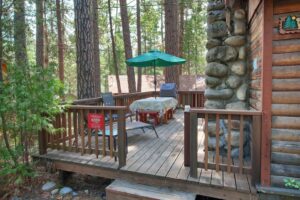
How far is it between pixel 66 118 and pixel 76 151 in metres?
0.62

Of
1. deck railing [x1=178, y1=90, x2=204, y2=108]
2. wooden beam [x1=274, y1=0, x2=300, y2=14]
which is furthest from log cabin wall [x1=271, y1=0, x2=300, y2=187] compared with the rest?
deck railing [x1=178, y1=90, x2=204, y2=108]

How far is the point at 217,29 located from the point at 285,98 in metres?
1.72

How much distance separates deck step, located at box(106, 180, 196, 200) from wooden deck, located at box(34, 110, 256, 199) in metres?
0.08

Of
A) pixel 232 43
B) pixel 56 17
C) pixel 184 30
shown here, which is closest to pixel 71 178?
pixel 232 43

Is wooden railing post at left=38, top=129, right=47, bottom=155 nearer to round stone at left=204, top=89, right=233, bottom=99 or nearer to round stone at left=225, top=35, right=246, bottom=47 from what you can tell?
round stone at left=204, top=89, right=233, bottom=99

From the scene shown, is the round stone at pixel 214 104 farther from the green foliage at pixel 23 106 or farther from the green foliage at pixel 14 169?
the green foliage at pixel 14 169

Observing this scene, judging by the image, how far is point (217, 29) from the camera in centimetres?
373

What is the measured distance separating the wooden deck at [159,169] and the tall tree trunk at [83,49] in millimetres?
1736

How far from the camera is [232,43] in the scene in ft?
11.8

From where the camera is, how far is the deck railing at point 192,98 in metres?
7.66

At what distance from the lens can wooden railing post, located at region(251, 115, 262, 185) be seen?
8.47 ft

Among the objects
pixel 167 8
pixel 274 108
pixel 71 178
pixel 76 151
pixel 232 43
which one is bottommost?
pixel 71 178

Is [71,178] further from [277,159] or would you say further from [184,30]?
[184,30]

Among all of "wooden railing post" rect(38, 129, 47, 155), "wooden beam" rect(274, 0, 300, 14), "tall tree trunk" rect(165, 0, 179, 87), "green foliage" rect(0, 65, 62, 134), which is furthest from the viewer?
"tall tree trunk" rect(165, 0, 179, 87)
